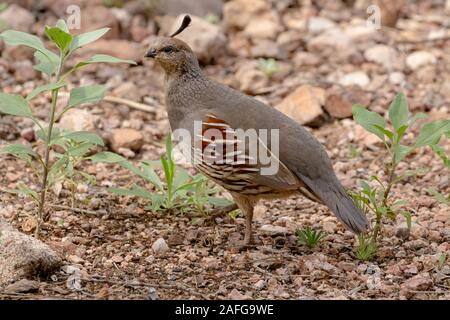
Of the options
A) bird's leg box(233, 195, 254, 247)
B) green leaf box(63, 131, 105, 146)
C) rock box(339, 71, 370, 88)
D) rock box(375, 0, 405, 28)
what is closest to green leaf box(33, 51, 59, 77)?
green leaf box(63, 131, 105, 146)

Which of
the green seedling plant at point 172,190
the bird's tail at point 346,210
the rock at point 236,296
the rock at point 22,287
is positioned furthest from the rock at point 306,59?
the rock at point 22,287

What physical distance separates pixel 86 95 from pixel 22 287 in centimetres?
117

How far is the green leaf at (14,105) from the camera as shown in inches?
179

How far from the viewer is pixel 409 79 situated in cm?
794

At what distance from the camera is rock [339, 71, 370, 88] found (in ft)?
25.6

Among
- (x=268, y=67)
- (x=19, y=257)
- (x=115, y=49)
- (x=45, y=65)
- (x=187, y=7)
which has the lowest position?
(x=19, y=257)

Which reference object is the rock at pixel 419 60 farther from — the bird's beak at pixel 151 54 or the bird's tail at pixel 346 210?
the bird's tail at pixel 346 210

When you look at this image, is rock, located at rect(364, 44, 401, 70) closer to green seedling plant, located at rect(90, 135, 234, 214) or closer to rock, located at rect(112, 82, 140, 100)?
rock, located at rect(112, 82, 140, 100)

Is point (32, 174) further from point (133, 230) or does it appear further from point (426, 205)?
point (426, 205)

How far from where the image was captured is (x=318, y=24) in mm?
8836

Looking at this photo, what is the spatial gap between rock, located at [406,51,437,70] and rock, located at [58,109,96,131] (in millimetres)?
3358

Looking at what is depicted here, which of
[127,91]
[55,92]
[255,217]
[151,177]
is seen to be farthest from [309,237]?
[127,91]

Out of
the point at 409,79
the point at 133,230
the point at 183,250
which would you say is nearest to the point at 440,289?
the point at 183,250

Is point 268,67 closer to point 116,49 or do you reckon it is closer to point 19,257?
point 116,49
